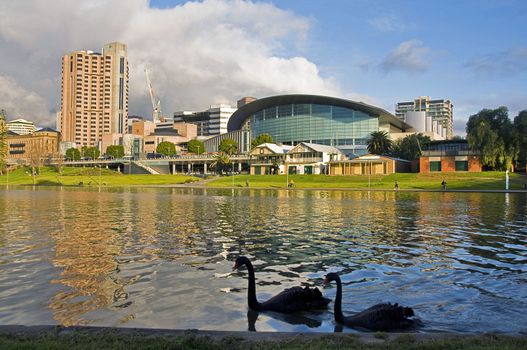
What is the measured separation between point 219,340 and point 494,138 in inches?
4172

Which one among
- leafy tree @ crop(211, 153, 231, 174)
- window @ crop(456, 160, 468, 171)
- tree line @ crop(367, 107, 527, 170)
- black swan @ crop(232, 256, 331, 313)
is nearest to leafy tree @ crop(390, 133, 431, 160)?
window @ crop(456, 160, 468, 171)

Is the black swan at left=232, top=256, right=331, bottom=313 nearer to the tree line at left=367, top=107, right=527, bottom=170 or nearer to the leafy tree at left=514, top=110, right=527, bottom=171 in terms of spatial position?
the tree line at left=367, top=107, right=527, bottom=170

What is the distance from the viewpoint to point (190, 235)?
2427 cm

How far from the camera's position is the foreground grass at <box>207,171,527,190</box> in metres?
85.8

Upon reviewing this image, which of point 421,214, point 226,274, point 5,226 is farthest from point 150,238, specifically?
point 421,214

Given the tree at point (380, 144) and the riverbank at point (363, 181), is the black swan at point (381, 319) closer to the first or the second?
the riverbank at point (363, 181)

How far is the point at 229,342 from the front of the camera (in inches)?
315

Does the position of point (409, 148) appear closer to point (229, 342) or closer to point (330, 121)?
point (330, 121)

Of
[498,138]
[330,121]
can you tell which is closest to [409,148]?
[498,138]

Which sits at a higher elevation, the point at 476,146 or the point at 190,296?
the point at 476,146

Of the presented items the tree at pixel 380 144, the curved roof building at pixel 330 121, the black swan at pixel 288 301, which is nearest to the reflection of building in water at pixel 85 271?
the black swan at pixel 288 301

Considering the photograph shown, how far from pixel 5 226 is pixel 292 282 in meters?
21.1

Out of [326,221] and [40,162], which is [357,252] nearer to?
[326,221]

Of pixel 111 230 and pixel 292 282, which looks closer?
pixel 292 282
